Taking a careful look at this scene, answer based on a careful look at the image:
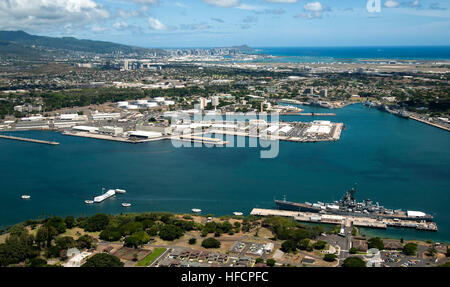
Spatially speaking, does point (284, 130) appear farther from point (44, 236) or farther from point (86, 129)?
point (44, 236)

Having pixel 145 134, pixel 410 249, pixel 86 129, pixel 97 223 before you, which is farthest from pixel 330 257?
pixel 86 129

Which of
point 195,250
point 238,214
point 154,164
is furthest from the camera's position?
point 154,164

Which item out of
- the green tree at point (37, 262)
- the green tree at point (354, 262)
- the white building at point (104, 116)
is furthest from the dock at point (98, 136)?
the green tree at point (354, 262)

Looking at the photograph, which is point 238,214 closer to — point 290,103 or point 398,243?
point 398,243

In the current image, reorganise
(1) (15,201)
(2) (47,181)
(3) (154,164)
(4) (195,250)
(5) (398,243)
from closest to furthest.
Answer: (4) (195,250), (5) (398,243), (1) (15,201), (2) (47,181), (3) (154,164)

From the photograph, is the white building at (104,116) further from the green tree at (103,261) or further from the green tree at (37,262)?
the green tree at (103,261)

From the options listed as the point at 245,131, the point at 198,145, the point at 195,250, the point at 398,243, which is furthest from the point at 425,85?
the point at 195,250
